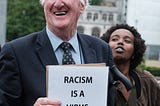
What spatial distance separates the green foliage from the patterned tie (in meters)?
40.2

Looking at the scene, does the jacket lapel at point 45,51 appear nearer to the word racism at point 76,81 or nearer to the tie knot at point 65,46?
the tie knot at point 65,46

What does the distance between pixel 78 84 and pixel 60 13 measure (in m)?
0.37

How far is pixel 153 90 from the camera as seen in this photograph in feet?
11.7

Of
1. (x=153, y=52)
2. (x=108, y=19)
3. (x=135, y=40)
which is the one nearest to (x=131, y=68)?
(x=135, y=40)

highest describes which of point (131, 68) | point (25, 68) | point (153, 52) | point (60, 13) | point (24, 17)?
point (60, 13)

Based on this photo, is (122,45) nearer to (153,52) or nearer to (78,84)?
(78,84)

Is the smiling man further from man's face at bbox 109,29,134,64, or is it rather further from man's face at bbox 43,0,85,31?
man's face at bbox 109,29,134,64

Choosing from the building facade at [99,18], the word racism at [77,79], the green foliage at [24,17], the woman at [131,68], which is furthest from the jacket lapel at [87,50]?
the building facade at [99,18]

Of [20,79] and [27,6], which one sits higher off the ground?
[20,79]

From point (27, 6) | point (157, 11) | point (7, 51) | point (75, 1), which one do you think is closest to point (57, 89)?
point (7, 51)

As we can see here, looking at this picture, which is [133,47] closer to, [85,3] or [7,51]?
[85,3]

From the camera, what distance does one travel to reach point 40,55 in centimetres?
246

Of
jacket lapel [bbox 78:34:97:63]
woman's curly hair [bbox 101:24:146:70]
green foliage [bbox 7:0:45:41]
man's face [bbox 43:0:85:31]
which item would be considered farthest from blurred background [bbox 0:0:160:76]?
man's face [bbox 43:0:85:31]

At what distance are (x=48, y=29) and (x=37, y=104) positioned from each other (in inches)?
20.1
